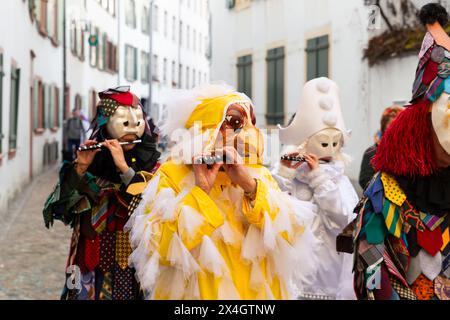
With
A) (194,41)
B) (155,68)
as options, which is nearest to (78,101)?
(155,68)

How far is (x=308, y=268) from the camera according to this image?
10.4 feet

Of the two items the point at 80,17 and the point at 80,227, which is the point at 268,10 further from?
the point at 80,227

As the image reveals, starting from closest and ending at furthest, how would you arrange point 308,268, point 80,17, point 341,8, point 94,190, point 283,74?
point 308,268 < point 94,190 < point 341,8 < point 283,74 < point 80,17

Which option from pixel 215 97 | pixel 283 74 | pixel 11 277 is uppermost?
pixel 283 74

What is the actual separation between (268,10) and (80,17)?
510 centimetres

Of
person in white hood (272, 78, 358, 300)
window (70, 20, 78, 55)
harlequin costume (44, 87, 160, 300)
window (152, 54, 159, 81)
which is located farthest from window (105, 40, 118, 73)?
harlequin costume (44, 87, 160, 300)

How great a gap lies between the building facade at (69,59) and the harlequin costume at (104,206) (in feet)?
12.1

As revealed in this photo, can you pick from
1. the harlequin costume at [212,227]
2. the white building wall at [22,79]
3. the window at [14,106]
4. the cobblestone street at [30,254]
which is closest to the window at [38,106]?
the white building wall at [22,79]

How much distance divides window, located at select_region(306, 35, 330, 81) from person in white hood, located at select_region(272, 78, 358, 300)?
1162 cm

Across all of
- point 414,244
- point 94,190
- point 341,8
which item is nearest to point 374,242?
point 414,244

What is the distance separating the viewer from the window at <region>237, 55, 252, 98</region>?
67.7ft

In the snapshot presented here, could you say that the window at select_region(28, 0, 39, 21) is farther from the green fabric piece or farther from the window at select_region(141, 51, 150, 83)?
the green fabric piece

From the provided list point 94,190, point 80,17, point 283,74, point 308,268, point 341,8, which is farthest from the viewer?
point 80,17

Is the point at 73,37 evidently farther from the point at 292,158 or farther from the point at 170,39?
the point at 292,158
